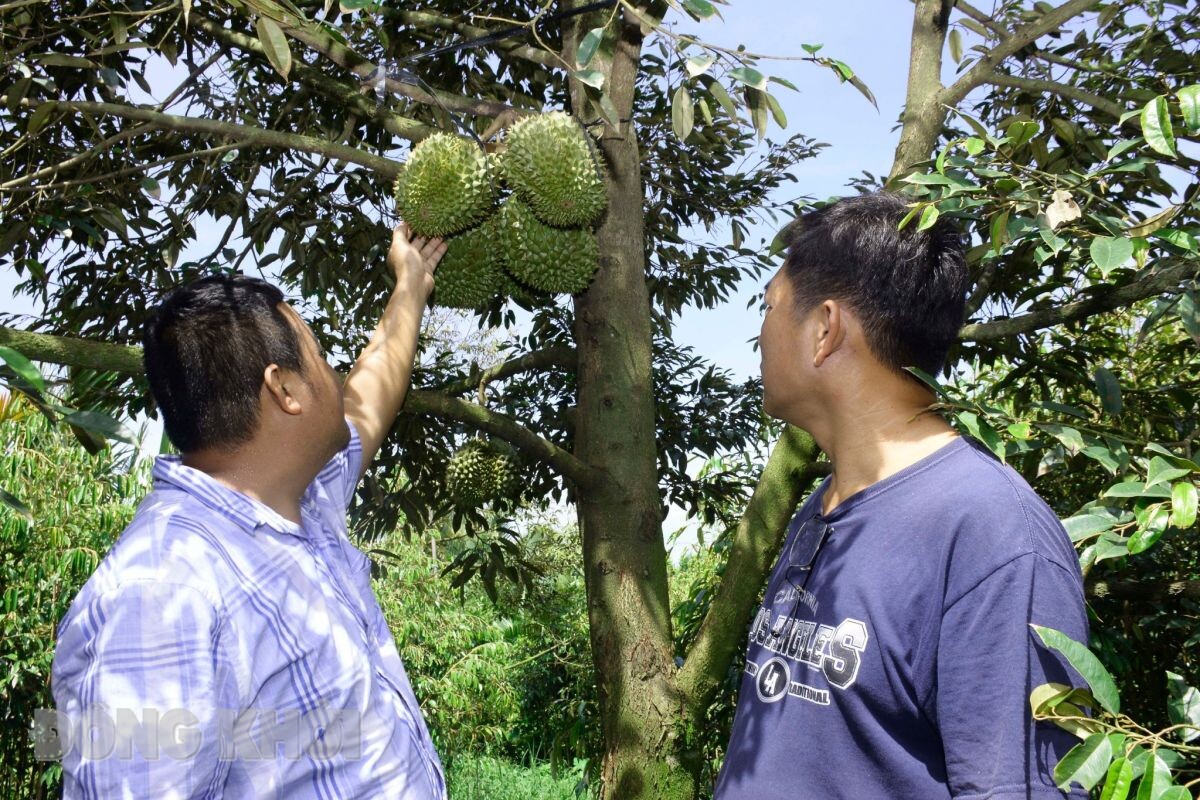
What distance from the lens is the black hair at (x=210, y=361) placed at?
4.60 ft

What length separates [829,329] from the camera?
135 cm

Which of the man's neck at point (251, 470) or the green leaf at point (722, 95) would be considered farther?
the green leaf at point (722, 95)

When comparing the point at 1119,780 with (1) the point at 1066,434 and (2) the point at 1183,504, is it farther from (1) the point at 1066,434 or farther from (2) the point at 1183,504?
(1) the point at 1066,434

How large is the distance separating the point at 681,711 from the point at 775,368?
1.03 m

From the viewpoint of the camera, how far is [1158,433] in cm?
285

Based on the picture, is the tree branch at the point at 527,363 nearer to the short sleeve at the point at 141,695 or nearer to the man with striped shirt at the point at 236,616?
the man with striped shirt at the point at 236,616

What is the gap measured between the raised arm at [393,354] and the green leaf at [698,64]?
2.80 feet

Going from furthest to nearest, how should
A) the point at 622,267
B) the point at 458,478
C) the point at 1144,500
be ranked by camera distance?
1. the point at 458,478
2. the point at 622,267
3. the point at 1144,500

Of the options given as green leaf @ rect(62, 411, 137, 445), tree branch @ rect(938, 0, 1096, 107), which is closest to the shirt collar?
green leaf @ rect(62, 411, 137, 445)

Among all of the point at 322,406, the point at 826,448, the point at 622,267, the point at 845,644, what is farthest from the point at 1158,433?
the point at 322,406

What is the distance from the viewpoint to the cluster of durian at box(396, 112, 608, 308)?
80.6 inches

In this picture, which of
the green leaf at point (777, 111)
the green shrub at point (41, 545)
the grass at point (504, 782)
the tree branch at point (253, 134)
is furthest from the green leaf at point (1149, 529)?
the grass at point (504, 782)

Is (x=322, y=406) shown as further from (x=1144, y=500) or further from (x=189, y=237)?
(x=189, y=237)

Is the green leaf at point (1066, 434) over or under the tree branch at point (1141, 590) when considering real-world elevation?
over
